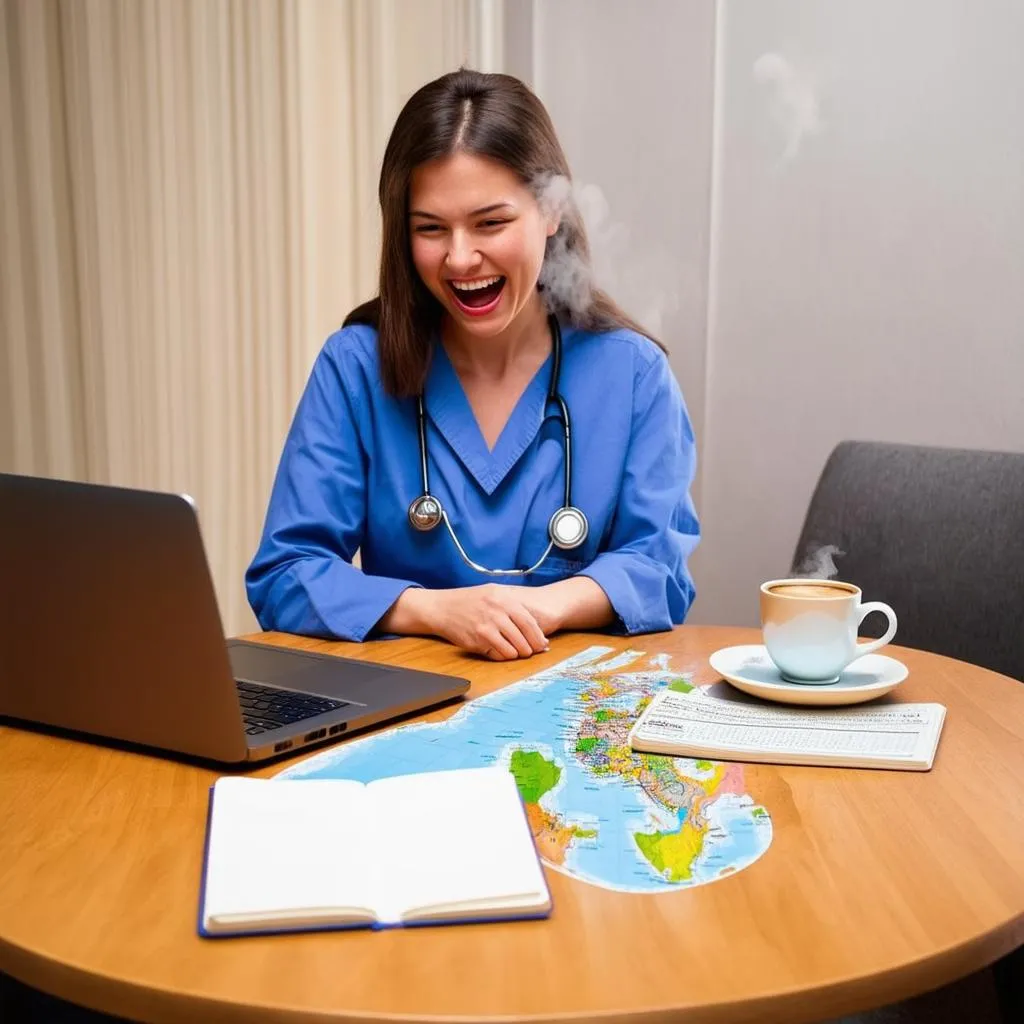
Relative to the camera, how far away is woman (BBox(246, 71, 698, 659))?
1.79m

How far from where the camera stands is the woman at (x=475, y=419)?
5.87 ft

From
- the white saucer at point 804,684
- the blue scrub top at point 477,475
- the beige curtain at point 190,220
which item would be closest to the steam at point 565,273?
the blue scrub top at point 477,475

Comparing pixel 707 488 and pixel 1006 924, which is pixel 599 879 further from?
pixel 707 488

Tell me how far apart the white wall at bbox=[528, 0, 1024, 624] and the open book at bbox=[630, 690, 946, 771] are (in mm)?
1671

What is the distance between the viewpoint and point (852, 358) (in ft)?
9.18

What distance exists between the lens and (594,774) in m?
1.02

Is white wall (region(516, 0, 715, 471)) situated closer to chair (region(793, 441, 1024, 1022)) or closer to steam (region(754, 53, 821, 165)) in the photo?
steam (region(754, 53, 821, 165))

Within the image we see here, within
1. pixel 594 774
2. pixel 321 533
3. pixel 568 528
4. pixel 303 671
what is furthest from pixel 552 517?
pixel 594 774

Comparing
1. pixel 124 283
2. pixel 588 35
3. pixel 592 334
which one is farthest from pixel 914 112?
pixel 124 283

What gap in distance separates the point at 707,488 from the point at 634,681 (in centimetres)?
174

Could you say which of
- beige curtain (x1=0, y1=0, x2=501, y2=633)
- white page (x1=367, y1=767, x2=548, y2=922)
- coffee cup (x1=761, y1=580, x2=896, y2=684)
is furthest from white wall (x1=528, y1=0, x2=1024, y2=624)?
white page (x1=367, y1=767, x2=548, y2=922)

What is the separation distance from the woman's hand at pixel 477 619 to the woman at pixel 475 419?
16 cm

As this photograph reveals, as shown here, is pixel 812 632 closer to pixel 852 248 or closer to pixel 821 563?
pixel 821 563

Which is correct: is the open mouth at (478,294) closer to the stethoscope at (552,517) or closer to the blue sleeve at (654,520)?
the stethoscope at (552,517)
